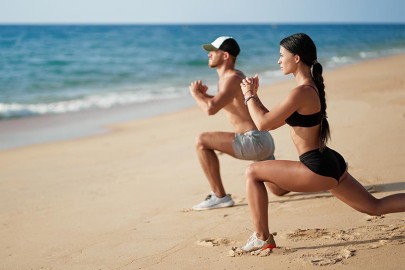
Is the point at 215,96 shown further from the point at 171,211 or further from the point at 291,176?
the point at 291,176

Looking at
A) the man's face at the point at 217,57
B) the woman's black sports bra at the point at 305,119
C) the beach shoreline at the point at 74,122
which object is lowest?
the beach shoreline at the point at 74,122

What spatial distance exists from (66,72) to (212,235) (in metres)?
21.3

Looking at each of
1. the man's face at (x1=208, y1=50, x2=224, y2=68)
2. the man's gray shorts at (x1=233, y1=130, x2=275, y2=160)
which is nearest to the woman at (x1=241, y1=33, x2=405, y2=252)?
the man's gray shorts at (x1=233, y1=130, x2=275, y2=160)

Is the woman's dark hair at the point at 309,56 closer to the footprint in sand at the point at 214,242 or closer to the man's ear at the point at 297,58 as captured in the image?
the man's ear at the point at 297,58

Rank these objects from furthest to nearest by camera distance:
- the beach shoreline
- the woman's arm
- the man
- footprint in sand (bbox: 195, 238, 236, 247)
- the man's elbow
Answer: the beach shoreline < the man < the man's elbow < footprint in sand (bbox: 195, 238, 236, 247) < the woman's arm

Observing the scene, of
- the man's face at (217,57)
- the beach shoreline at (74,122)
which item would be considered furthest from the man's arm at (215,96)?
the beach shoreline at (74,122)

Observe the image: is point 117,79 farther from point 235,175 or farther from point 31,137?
point 235,175

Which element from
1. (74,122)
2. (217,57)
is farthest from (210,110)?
(74,122)

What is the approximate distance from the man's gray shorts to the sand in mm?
477

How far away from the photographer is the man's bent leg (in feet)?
18.1

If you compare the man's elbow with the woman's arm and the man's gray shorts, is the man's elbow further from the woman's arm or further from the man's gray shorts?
the woman's arm

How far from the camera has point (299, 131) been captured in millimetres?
3883

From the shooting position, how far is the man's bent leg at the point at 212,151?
552 centimetres

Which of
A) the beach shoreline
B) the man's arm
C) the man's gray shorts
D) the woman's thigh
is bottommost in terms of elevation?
the beach shoreline
